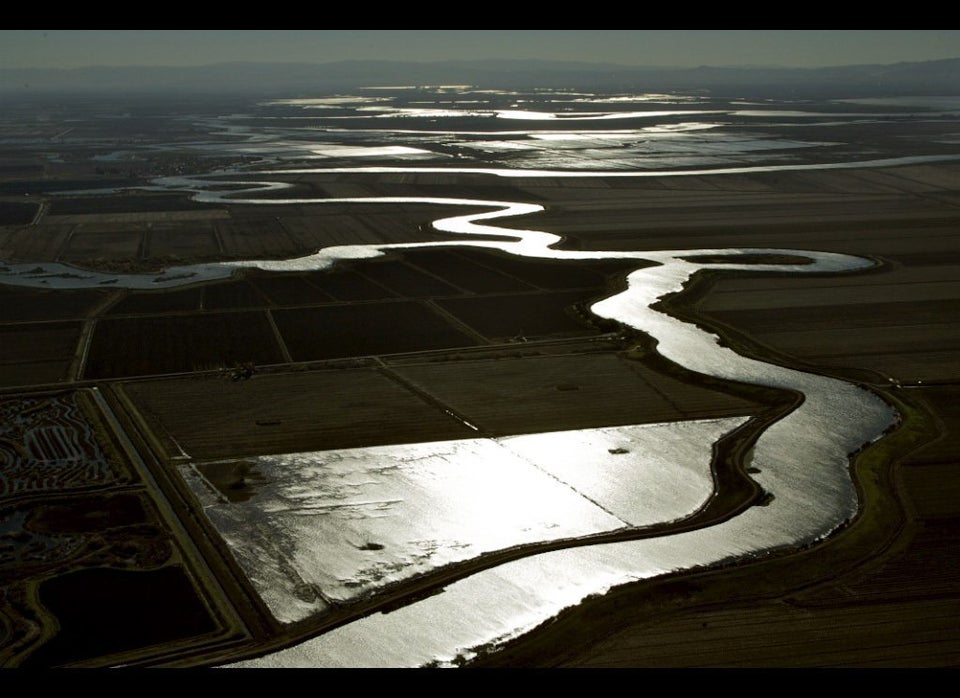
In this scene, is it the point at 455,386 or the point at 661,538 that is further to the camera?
Answer: the point at 455,386

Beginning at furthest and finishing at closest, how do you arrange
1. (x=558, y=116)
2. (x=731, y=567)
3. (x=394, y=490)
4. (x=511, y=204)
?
(x=558, y=116) → (x=511, y=204) → (x=394, y=490) → (x=731, y=567)

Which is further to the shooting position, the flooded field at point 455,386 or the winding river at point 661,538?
the flooded field at point 455,386

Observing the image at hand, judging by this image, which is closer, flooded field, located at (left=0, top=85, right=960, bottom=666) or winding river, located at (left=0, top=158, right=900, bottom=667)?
winding river, located at (left=0, top=158, right=900, bottom=667)

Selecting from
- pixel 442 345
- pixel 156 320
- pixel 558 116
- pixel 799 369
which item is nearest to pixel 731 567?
pixel 799 369

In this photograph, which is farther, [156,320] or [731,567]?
[156,320]

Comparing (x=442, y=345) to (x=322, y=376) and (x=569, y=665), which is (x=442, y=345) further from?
(x=569, y=665)

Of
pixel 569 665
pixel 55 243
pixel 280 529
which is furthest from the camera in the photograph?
pixel 55 243
